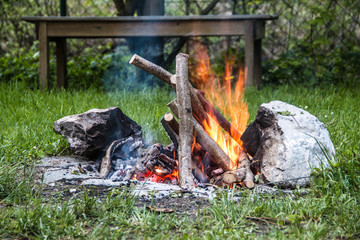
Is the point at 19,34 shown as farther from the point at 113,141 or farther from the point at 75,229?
the point at 75,229

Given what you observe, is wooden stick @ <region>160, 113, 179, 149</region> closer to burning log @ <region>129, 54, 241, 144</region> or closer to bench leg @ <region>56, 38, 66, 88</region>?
burning log @ <region>129, 54, 241, 144</region>

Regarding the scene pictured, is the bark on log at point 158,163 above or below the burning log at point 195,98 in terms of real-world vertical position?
below

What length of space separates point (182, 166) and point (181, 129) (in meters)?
0.26

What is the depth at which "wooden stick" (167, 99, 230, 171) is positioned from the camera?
296 cm

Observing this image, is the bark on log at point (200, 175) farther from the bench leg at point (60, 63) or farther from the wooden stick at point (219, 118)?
the bench leg at point (60, 63)

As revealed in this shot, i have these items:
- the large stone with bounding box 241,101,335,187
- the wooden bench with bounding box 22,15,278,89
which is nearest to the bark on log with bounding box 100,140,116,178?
the large stone with bounding box 241,101,335,187

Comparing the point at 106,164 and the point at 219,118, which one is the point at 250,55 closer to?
the point at 219,118

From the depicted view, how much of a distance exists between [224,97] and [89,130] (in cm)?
301

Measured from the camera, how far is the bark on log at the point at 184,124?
112 inches

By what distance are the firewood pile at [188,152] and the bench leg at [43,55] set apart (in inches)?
151

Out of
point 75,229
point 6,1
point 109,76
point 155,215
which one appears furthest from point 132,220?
point 6,1

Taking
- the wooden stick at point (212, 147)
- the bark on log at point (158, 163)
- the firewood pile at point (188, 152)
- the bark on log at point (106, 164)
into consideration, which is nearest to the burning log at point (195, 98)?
the firewood pile at point (188, 152)

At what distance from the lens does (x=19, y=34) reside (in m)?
9.07

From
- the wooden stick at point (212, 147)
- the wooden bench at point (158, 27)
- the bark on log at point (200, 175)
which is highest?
the wooden bench at point (158, 27)
